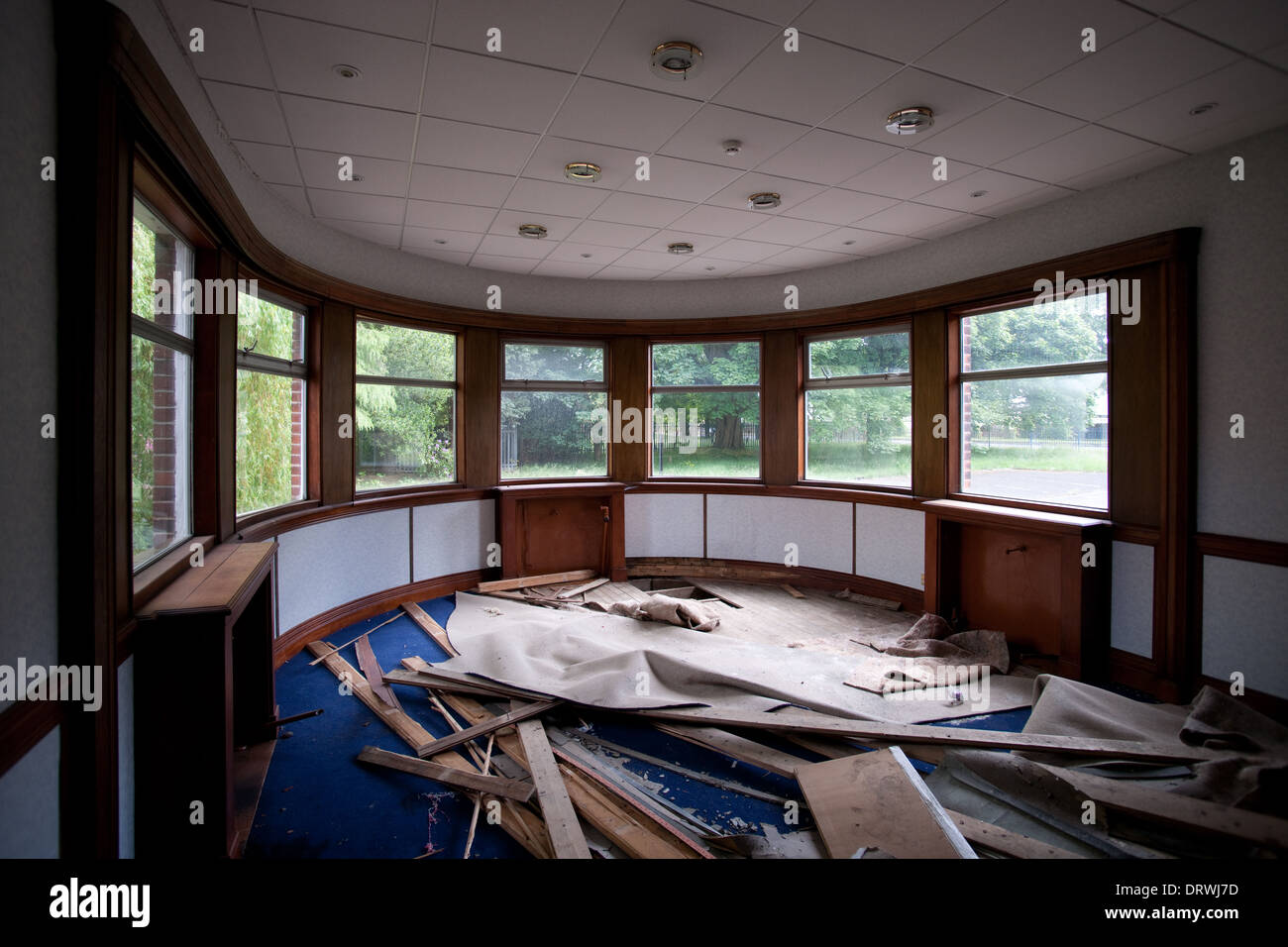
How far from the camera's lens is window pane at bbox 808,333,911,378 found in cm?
606

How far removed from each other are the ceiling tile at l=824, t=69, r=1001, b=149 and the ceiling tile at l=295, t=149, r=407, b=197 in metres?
2.56

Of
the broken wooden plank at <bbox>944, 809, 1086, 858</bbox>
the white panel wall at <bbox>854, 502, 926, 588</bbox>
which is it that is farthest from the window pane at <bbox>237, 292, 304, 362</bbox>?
the white panel wall at <bbox>854, 502, 926, 588</bbox>

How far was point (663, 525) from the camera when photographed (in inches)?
281

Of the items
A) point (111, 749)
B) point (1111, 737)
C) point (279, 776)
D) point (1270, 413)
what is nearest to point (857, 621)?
point (1111, 737)

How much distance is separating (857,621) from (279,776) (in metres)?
4.16

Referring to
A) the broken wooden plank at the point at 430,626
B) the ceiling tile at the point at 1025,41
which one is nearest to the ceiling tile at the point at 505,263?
the broken wooden plank at the point at 430,626

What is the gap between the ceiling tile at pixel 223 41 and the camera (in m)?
2.53

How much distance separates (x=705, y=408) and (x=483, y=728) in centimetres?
449

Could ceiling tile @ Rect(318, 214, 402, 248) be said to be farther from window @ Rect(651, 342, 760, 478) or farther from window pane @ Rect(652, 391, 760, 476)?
window pane @ Rect(652, 391, 760, 476)

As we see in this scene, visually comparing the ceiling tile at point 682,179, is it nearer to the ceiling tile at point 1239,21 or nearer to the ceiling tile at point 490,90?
the ceiling tile at point 490,90
